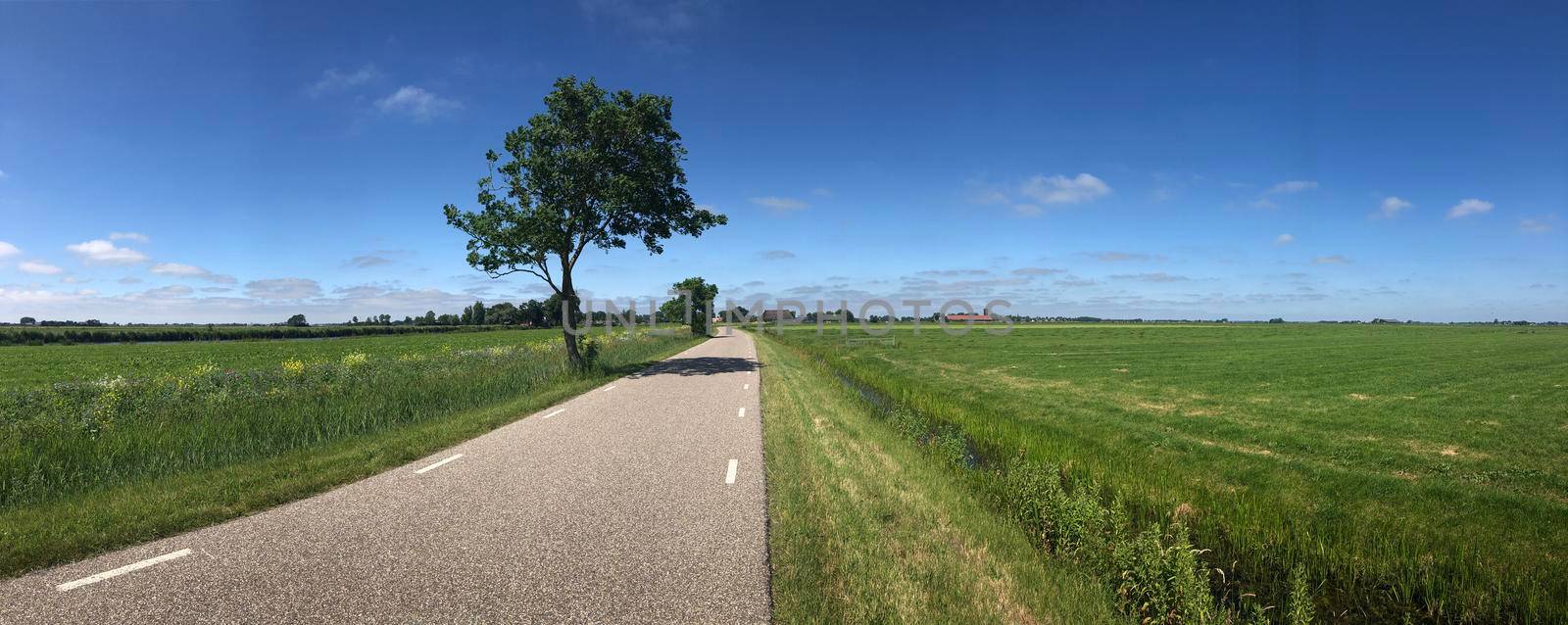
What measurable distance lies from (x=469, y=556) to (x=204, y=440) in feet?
27.2

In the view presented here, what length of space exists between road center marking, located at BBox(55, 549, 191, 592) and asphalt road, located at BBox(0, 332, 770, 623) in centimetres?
2

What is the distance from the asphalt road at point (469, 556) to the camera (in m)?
4.46

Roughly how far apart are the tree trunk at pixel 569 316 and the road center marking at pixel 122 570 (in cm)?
1725

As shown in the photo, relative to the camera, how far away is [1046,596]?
17.2 ft

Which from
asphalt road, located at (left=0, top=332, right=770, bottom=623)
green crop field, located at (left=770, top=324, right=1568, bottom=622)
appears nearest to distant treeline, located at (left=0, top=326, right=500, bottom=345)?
asphalt road, located at (left=0, top=332, right=770, bottom=623)

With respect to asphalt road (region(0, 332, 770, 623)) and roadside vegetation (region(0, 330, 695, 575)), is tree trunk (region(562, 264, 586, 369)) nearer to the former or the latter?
roadside vegetation (region(0, 330, 695, 575))

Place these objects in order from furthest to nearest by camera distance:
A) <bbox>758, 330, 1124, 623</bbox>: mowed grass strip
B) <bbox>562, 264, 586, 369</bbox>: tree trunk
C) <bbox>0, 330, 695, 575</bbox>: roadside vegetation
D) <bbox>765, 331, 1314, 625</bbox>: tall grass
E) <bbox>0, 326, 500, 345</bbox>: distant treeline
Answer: <bbox>0, 326, 500, 345</bbox>: distant treeline → <bbox>562, 264, 586, 369</bbox>: tree trunk → <bbox>0, 330, 695, 575</bbox>: roadside vegetation → <bbox>765, 331, 1314, 625</bbox>: tall grass → <bbox>758, 330, 1124, 623</bbox>: mowed grass strip

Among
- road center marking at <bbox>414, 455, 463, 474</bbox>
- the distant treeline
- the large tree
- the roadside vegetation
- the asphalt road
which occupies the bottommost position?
the asphalt road

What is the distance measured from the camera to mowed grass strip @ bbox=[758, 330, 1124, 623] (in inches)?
190

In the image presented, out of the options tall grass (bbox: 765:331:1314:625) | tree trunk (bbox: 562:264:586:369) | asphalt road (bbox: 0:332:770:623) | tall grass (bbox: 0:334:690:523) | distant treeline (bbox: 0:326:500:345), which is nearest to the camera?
asphalt road (bbox: 0:332:770:623)

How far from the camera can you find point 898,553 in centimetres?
589

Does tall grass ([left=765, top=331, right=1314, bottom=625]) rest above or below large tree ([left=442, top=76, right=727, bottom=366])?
below

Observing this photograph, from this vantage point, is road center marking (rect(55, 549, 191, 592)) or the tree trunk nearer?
road center marking (rect(55, 549, 191, 592))

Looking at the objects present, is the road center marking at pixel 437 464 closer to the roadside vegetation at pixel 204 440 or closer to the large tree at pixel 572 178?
the roadside vegetation at pixel 204 440
